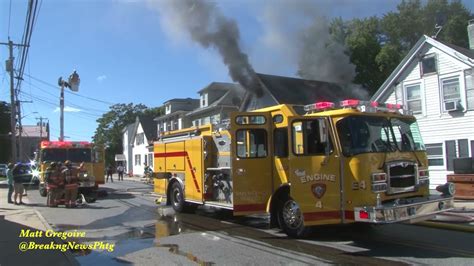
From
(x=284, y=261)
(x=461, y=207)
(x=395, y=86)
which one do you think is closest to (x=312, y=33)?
(x=395, y=86)

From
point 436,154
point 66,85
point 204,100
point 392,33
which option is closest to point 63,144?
point 66,85

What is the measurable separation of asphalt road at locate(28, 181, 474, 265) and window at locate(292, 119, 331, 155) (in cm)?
171

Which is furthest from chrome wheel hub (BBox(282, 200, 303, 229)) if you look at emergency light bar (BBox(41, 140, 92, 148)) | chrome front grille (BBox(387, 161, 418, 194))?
emergency light bar (BBox(41, 140, 92, 148))

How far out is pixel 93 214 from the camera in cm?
1452

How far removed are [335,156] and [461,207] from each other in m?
6.87

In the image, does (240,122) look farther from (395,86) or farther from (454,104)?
(395,86)

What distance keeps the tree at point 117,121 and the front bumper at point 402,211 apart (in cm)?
7548

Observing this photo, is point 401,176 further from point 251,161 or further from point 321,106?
point 251,161

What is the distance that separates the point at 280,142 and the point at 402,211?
3.09 meters

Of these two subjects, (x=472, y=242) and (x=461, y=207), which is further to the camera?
(x=461, y=207)

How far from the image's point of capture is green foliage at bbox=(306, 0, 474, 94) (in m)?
37.7

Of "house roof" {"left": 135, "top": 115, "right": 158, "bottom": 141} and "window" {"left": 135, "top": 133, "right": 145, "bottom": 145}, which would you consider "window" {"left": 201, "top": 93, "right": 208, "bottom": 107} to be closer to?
"house roof" {"left": 135, "top": 115, "right": 158, "bottom": 141}

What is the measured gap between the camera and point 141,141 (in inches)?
2398

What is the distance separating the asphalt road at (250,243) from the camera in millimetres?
7887
